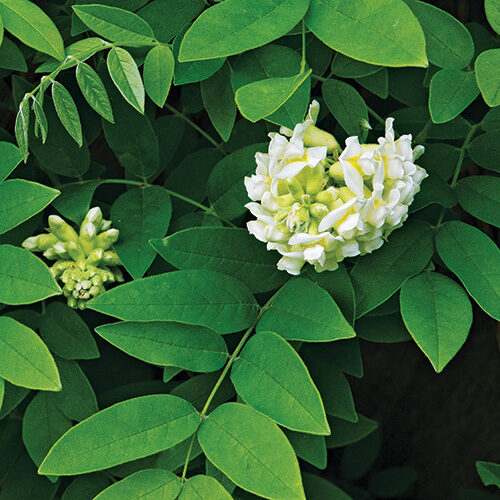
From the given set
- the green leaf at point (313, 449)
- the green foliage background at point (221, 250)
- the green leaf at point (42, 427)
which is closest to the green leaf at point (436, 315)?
the green foliage background at point (221, 250)

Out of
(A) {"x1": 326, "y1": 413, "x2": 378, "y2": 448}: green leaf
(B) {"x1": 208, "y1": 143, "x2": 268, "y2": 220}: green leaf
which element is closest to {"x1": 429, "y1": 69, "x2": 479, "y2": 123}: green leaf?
(B) {"x1": 208, "y1": 143, "x2": 268, "y2": 220}: green leaf

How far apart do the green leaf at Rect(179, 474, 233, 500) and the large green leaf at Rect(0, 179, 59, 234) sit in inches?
15.0

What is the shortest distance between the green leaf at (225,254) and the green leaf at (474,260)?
218 mm

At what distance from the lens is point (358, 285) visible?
930 mm

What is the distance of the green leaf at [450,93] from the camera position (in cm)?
88

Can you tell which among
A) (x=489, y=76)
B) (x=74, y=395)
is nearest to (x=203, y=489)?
(x=74, y=395)

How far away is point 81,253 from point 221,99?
11.2 inches

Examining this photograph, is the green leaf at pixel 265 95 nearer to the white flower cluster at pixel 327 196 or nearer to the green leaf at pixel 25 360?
the white flower cluster at pixel 327 196

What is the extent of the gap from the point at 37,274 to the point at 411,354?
1048 millimetres

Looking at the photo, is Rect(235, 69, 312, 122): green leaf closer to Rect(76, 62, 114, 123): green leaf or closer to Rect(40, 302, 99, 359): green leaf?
Rect(76, 62, 114, 123): green leaf

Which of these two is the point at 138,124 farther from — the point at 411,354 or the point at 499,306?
the point at 411,354

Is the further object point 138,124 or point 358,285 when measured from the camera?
point 138,124

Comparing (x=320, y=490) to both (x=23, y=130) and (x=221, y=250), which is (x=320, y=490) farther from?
(x=23, y=130)

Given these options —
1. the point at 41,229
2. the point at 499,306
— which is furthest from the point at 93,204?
the point at 499,306
